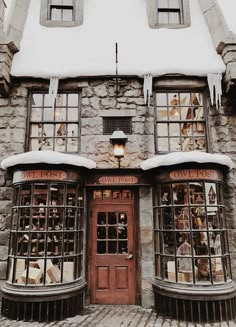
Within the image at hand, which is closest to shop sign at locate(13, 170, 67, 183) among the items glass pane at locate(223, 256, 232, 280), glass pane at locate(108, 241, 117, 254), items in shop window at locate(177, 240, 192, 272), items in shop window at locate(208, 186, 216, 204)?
glass pane at locate(108, 241, 117, 254)

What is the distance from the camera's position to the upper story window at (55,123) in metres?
6.66

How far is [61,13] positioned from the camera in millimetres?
7922

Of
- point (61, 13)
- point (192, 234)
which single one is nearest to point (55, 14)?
point (61, 13)

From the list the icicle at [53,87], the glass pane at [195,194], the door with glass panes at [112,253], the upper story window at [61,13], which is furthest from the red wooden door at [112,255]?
the upper story window at [61,13]

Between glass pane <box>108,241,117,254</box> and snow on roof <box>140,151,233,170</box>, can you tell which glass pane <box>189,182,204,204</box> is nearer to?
snow on roof <box>140,151,233,170</box>

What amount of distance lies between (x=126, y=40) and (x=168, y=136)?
2.75m

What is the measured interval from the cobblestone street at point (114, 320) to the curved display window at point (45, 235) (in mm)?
Result: 664

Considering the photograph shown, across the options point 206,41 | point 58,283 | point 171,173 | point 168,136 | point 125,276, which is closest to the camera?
point 58,283

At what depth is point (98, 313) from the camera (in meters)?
5.37

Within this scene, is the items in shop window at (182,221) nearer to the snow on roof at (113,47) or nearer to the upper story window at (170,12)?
the snow on roof at (113,47)

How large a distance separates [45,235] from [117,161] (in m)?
2.20

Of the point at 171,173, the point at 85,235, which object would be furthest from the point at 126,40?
the point at 85,235

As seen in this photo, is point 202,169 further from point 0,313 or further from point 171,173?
point 0,313

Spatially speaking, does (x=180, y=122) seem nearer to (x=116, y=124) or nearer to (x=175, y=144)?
(x=175, y=144)
